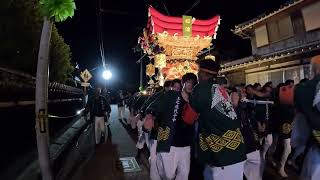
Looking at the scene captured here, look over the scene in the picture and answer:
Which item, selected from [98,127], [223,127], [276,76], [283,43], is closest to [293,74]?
[276,76]

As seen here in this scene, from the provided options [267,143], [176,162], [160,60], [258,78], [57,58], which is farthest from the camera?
[160,60]

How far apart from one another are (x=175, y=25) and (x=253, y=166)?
14557 millimetres

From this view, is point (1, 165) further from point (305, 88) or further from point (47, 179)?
point (305, 88)

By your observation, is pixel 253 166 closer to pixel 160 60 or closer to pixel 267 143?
pixel 267 143

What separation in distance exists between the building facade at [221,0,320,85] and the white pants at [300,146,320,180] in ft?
32.1

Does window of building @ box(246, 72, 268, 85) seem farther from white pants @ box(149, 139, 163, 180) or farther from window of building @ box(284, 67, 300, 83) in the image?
white pants @ box(149, 139, 163, 180)

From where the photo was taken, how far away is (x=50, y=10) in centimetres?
625

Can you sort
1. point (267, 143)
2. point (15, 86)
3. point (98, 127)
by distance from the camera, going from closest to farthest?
1. point (15, 86)
2. point (267, 143)
3. point (98, 127)

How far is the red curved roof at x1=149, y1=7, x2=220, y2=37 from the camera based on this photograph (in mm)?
19188

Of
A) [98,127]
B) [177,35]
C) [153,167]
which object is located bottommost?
[153,167]

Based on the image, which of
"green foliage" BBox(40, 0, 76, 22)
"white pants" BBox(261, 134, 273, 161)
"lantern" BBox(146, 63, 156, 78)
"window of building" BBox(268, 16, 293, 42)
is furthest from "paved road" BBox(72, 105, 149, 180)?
"lantern" BBox(146, 63, 156, 78)

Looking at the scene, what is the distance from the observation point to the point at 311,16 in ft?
52.8

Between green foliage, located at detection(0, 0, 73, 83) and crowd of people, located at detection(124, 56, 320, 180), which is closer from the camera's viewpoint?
crowd of people, located at detection(124, 56, 320, 180)

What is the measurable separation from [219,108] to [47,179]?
4.18 m
